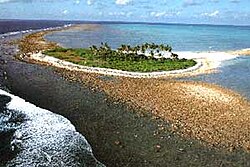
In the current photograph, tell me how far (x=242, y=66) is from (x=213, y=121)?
108 feet

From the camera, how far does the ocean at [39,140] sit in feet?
69.7

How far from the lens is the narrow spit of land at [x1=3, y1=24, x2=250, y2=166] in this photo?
2212cm

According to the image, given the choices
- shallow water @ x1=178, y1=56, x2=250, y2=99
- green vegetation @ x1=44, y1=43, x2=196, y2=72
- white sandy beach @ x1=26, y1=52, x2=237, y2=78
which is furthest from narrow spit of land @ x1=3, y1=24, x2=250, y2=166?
green vegetation @ x1=44, y1=43, x2=196, y2=72

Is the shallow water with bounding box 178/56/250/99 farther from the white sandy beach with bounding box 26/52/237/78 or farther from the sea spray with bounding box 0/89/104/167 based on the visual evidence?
the sea spray with bounding box 0/89/104/167

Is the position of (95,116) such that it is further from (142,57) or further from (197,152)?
(142,57)

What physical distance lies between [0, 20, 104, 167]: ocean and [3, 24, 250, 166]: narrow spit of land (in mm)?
884

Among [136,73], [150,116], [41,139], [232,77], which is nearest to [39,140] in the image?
[41,139]

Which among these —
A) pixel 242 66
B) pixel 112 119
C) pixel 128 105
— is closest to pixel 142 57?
pixel 242 66

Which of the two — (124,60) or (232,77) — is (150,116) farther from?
(124,60)

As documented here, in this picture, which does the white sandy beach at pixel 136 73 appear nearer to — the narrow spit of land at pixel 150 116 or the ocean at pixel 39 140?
the narrow spit of land at pixel 150 116

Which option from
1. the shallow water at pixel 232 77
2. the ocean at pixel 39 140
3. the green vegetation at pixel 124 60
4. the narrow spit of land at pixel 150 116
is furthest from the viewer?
the green vegetation at pixel 124 60

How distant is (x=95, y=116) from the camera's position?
94.3 feet

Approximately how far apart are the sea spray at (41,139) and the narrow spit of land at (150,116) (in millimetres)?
877

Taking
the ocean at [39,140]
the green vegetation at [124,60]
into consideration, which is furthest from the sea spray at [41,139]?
the green vegetation at [124,60]
